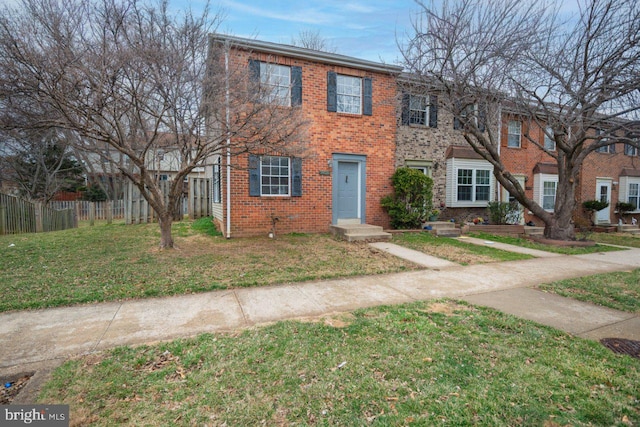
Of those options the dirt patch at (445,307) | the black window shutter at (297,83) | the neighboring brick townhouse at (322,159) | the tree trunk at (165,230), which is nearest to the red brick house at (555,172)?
the neighboring brick townhouse at (322,159)

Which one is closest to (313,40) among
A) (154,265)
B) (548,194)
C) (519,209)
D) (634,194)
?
(519,209)

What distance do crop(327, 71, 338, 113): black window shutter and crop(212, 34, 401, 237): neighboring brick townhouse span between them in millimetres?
32

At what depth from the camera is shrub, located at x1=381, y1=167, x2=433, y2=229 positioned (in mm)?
11141

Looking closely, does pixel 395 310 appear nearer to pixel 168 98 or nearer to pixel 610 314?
pixel 610 314

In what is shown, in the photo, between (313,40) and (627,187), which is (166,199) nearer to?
(313,40)

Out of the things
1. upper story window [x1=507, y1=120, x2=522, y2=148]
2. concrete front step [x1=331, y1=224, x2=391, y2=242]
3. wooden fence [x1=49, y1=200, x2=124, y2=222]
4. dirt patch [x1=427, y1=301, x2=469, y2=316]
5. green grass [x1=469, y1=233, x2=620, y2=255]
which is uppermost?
upper story window [x1=507, y1=120, x2=522, y2=148]

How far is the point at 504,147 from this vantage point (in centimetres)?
1410

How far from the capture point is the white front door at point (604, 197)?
56.3ft

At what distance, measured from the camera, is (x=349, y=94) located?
1115 centimetres

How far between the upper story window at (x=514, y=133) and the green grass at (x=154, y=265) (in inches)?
402

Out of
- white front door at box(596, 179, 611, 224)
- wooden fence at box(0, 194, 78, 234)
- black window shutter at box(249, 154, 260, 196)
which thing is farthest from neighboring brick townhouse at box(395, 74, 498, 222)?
wooden fence at box(0, 194, 78, 234)

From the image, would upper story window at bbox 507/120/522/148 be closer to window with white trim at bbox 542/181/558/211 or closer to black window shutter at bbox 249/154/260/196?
window with white trim at bbox 542/181/558/211

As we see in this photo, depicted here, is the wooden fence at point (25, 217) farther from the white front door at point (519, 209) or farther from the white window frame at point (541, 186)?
the white window frame at point (541, 186)

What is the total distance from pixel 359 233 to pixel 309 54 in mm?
6014
